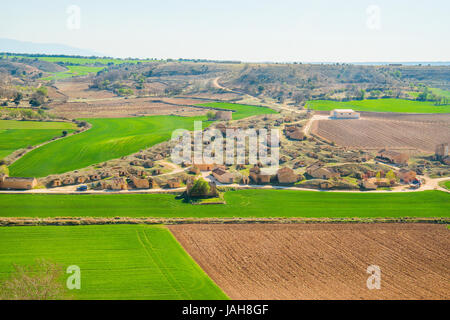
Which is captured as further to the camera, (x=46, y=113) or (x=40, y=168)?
(x=46, y=113)

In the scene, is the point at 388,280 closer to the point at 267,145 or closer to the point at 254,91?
the point at 267,145

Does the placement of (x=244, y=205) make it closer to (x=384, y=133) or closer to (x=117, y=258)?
(x=117, y=258)

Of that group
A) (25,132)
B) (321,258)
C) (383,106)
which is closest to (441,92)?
(383,106)

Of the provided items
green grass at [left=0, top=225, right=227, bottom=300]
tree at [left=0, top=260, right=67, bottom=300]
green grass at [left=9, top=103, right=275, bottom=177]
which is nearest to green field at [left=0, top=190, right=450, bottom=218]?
green grass at [left=0, top=225, right=227, bottom=300]

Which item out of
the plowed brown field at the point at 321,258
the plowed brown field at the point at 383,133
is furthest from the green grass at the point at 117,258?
the plowed brown field at the point at 383,133

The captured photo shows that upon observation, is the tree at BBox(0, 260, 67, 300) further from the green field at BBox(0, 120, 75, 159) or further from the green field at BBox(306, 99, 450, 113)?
the green field at BBox(306, 99, 450, 113)

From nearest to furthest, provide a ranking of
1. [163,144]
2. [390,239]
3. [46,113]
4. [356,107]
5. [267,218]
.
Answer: [390,239] < [267,218] < [163,144] < [46,113] < [356,107]

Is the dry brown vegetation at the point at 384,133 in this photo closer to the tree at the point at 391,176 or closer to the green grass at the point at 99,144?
the tree at the point at 391,176

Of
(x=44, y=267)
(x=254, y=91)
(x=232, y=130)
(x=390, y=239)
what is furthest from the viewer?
(x=254, y=91)
